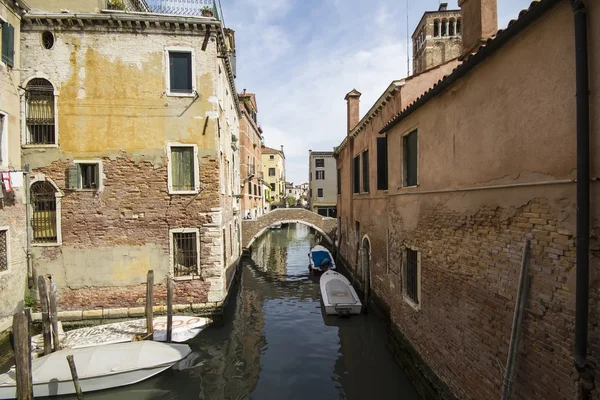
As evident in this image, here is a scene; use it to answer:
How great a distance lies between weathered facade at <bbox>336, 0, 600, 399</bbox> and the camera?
3002 millimetres

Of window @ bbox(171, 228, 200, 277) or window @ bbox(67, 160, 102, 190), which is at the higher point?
window @ bbox(67, 160, 102, 190)

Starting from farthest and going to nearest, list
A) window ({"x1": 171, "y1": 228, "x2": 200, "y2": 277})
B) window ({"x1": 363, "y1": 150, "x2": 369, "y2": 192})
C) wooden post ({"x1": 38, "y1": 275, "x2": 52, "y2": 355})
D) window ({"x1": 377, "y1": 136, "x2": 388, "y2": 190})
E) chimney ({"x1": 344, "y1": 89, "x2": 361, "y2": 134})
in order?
chimney ({"x1": 344, "y1": 89, "x2": 361, "y2": 134})
window ({"x1": 363, "y1": 150, "x2": 369, "y2": 192})
window ({"x1": 377, "y1": 136, "x2": 388, "y2": 190})
window ({"x1": 171, "y1": 228, "x2": 200, "y2": 277})
wooden post ({"x1": 38, "y1": 275, "x2": 52, "y2": 355})

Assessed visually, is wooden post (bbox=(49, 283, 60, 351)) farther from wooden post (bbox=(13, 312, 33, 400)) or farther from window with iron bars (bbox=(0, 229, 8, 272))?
wooden post (bbox=(13, 312, 33, 400))

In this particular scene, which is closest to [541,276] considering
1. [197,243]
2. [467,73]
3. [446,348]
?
[446,348]

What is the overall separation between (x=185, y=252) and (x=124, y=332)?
2.55 meters

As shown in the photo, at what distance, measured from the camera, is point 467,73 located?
4.66 metres

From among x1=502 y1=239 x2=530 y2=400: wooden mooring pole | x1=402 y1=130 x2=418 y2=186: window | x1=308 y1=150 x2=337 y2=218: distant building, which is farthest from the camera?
x1=308 y1=150 x2=337 y2=218: distant building

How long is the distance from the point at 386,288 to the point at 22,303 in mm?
10015

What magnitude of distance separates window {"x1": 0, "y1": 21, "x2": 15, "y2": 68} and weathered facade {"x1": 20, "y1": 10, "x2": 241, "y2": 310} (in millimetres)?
557

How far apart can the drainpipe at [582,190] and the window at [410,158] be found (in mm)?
4196

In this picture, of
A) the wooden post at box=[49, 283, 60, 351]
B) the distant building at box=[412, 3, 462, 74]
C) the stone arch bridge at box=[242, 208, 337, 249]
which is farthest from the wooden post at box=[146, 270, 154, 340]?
the distant building at box=[412, 3, 462, 74]

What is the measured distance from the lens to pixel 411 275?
7078 mm

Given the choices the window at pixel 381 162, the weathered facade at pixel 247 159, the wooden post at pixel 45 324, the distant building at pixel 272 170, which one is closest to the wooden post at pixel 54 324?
the wooden post at pixel 45 324

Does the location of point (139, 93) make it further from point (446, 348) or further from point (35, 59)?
point (446, 348)
